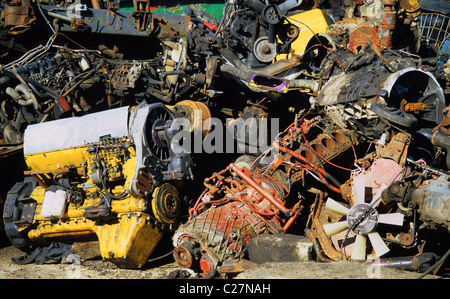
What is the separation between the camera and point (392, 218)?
577 centimetres

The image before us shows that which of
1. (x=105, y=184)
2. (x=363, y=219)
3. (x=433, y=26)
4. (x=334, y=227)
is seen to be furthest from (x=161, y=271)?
(x=433, y=26)

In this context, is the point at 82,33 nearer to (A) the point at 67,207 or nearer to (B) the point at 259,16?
(B) the point at 259,16

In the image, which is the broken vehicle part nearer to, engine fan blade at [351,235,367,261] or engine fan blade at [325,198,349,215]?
engine fan blade at [325,198,349,215]

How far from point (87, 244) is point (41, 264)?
0.70 m

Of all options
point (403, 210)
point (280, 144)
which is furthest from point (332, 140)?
point (403, 210)

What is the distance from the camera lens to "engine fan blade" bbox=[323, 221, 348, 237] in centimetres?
607

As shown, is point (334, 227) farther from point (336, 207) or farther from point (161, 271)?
point (161, 271)

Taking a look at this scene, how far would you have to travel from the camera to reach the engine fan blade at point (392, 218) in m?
5.71

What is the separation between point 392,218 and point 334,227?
0.67 m

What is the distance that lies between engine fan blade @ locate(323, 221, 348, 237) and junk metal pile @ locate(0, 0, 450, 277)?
0.09ft

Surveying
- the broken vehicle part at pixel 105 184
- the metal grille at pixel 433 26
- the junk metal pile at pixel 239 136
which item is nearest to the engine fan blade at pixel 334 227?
the junk metal pile at pixel 239 136

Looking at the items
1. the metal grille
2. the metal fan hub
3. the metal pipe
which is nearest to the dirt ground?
the metal fan hub

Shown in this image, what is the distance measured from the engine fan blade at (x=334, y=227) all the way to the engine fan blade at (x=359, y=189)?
31 centimetres

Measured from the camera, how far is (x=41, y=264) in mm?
7613
